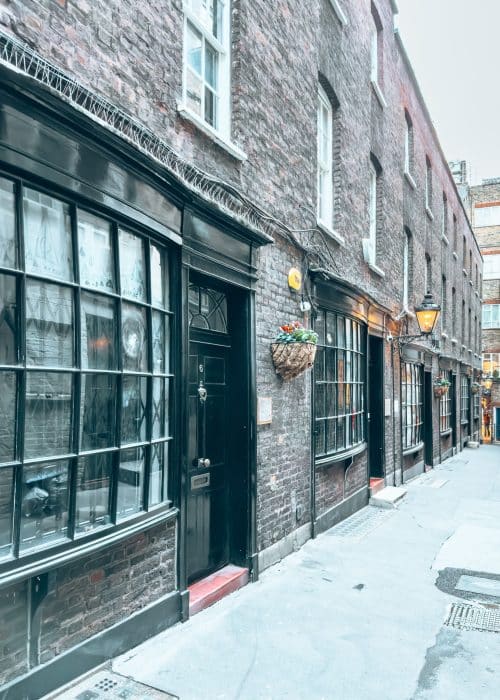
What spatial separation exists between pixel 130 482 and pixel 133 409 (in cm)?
51

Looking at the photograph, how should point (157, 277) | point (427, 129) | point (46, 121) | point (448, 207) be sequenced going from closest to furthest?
point (46, 121), point (157, 277), point (427, 129), point (448, 207)

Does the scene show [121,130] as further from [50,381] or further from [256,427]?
[256,427]

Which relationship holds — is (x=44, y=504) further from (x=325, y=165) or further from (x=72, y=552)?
(x=325, y=165)

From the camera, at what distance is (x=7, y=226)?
9.74 ft

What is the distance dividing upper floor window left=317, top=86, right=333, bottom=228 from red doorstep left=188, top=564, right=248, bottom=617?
16.4 feet

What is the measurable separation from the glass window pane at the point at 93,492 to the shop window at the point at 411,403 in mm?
9331

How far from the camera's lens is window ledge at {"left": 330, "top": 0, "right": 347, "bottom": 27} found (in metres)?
7.92

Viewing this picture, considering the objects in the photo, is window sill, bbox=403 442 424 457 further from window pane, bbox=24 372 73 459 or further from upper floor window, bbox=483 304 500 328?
upper floor window, bbox=483 304 500 328

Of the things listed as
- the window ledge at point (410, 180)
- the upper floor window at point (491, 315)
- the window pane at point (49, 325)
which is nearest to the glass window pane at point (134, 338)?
the window pane at point (49, 325)

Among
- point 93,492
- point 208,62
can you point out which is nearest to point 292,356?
point 93,492

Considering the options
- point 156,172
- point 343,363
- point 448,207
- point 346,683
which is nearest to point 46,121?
point 156,172

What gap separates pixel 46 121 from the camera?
3.06 meters

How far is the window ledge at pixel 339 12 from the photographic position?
792 centimetres

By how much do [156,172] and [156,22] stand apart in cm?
121
